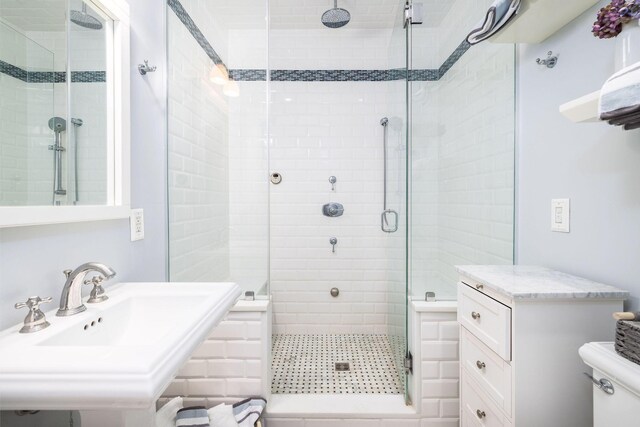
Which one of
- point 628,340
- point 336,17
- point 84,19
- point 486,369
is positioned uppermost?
point 336,17

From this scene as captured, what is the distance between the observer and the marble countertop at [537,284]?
872mm

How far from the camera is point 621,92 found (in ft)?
2.25

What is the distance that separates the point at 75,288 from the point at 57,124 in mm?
508

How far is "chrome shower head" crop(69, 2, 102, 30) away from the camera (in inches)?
37.0

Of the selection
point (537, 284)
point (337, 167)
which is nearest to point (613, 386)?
point (537, 284)

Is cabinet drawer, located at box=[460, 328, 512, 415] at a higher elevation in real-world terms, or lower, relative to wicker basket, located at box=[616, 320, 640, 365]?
lower

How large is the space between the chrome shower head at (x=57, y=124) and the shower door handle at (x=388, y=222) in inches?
74.7

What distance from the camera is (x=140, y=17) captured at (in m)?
1.28

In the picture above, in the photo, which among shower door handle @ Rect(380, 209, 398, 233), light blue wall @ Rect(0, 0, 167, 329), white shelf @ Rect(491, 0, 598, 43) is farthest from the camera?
shower door handle @ Rect(380, 209, 398, 233)

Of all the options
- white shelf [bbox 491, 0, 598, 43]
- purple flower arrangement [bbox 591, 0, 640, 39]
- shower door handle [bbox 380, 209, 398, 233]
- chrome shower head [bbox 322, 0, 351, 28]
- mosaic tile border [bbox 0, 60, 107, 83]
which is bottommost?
shower door handle [bbox 380, 209, 398, 233]

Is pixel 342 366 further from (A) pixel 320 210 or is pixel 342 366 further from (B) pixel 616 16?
(B) pixel 616 16

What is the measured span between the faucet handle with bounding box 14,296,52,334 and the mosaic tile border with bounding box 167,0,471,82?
1540 millimetres

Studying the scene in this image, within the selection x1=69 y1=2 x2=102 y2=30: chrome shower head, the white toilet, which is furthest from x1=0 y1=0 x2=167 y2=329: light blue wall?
the white toilet

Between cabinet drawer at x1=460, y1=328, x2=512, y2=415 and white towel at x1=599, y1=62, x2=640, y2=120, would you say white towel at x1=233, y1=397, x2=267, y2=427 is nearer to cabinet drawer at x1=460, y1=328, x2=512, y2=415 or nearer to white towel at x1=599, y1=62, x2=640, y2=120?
cabinet drawer at x1=460, y1=328, x2=512, y2=415
